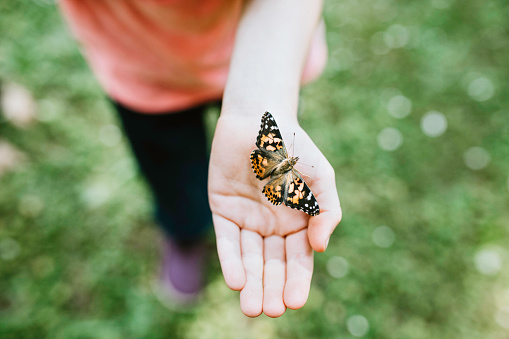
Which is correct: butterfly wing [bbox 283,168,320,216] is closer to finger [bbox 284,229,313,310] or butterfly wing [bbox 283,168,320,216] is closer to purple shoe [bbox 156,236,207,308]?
finger [bbox 284,229,313,310]

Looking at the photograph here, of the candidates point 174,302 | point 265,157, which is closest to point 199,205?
point 174,302

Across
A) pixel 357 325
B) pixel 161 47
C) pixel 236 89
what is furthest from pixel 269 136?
pixel 357 325

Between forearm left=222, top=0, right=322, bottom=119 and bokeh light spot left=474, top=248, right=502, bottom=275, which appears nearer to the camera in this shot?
forearm left=222, top=0, right=322, bottom=119

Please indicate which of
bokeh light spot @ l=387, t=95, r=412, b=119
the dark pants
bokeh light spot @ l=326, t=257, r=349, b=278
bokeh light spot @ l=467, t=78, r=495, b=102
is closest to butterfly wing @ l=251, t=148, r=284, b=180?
the dark pants

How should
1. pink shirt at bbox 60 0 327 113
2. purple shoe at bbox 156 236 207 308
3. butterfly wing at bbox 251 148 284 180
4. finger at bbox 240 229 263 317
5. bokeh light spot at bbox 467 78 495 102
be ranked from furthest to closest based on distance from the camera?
bokeh light spot at bbox 467 78 495 102
purple shoe at bbox 156 236 207 308
pink shirt at bbox 60 0 327 113
butterfly wing at bbox 251 148 284 180
finger at bbox 240 229 263 317

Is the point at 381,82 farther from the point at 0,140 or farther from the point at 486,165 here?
the point at 0,140

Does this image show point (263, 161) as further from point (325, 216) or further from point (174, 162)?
point (174, 162)
